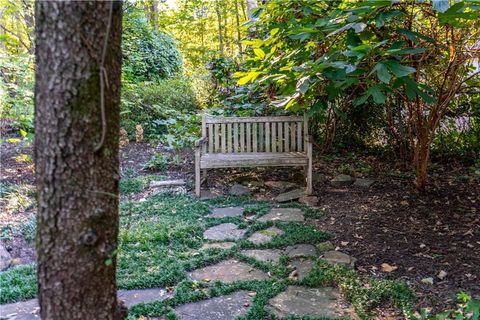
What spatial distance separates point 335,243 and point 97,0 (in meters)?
2.42

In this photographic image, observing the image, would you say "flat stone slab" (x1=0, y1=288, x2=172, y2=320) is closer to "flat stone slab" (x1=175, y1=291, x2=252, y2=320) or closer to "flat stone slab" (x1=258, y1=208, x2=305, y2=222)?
"flat stone slab" (x1=175, y1=291, x2=252, y2=320)

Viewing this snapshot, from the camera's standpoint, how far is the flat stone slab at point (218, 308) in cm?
200

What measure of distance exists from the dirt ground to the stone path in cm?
35

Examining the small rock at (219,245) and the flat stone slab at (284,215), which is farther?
the flat stone slab at (284,215)

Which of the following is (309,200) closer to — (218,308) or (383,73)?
(218,308)

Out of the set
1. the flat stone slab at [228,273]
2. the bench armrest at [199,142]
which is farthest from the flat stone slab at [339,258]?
the bench armrest at [199,142]

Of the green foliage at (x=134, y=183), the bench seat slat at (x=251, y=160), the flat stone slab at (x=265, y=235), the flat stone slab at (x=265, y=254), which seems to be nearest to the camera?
the flat stone slab at (x=265, y=254)

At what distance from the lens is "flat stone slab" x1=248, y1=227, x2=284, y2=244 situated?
2.99 meters

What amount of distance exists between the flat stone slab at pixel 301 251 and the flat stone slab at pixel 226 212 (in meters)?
0.83

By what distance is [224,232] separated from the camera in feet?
10.4

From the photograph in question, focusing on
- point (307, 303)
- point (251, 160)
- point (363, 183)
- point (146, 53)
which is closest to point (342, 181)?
point (363, 183)

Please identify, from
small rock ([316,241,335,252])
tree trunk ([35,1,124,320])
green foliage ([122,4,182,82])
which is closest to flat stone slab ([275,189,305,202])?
small rock ([316,241,335,252])

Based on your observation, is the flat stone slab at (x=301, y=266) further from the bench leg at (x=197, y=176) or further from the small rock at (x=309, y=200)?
the bench leg at (x=197, y=176)

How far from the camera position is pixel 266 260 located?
2660mm
